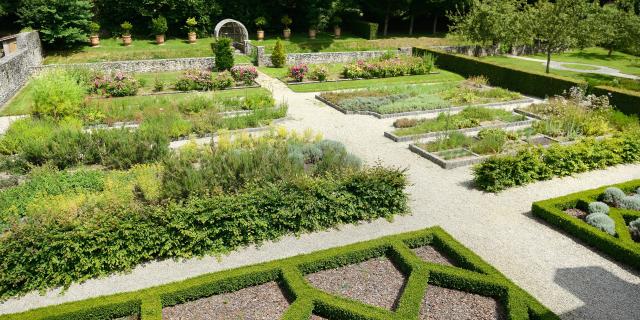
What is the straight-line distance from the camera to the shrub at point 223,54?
2216 centimetres

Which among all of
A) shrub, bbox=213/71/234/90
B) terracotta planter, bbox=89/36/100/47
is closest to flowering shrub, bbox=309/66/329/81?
shrub, bbox=213/71/234/90

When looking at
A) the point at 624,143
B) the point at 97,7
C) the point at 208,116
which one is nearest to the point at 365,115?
the point at 208,116

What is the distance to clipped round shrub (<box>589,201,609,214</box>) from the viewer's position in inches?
348

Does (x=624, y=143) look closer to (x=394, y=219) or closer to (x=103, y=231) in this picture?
(x=394, y=219)

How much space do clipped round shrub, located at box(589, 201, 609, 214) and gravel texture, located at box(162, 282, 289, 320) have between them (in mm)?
6349

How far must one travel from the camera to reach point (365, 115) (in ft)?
A: 53.8

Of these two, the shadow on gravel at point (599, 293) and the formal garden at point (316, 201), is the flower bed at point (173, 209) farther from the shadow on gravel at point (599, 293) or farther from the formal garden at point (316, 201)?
the shadow on gravel at point (599, 293)

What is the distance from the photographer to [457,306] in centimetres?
650

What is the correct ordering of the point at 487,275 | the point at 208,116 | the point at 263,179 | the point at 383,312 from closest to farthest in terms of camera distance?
the point at 383,312 < the point at 487,275 < the point at 263,179 < the point at 208,116

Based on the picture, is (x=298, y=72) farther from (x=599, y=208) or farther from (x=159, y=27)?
(x=599, y=208)

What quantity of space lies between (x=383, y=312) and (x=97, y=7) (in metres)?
31.3

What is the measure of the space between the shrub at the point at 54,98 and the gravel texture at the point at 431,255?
38.2ft

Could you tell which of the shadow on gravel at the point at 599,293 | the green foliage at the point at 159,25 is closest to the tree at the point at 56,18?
the green foliage at the point at 159,25

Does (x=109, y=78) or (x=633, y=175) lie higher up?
(x=109, y=78)
